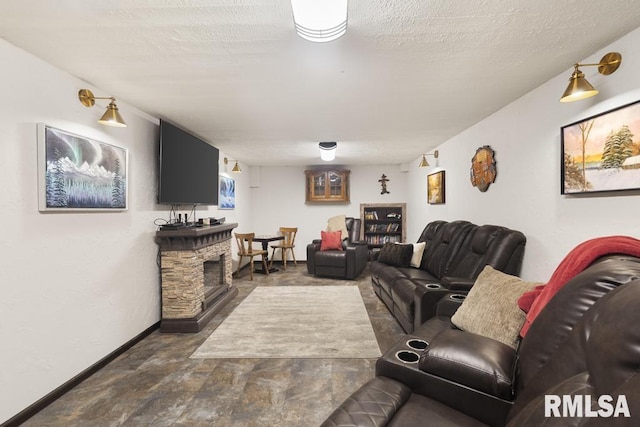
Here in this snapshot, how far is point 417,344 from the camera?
59.2 inches

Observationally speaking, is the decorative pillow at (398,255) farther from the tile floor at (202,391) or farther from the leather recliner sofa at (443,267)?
the tile floor at (202,391)

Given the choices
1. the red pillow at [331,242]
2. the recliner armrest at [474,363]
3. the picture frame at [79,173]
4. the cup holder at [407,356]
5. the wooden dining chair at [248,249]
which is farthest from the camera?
the red pillow at [331,242]

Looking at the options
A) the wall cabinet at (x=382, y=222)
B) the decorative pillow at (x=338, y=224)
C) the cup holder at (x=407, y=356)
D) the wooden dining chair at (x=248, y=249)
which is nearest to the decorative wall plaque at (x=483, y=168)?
the cup holder at (x=407, y=356)

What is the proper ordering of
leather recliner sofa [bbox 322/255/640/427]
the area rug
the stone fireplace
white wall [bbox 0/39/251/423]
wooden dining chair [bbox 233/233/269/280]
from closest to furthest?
leather recliner sofa [bbox 322/255/640/427] < white wall [bbox 0/39/251/423] < the area rug < the stone fireplace < wooden dining chair [bbox 233/233/269/280]

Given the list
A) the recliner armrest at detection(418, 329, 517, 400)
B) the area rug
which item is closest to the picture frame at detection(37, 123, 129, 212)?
the area rug

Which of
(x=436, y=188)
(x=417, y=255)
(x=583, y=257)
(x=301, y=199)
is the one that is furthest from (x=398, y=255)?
(x=301, y=199)

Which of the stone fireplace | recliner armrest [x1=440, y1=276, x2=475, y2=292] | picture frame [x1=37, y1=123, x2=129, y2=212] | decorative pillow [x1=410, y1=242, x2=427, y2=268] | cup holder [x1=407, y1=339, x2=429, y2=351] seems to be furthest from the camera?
decorative pillow [x1=410, y1=242, x2=427, y2=268]

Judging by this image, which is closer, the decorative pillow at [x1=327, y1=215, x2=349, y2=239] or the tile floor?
the tile floor

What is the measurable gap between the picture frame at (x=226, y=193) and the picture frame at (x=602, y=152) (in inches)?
166

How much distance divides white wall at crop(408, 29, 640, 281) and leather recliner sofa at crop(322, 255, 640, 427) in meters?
0.87

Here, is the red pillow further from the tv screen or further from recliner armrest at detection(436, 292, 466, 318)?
recliner armrest at detection(436, 292, 466, 318)

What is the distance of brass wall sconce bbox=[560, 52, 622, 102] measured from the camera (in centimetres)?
150

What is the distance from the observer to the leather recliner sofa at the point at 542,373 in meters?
0.61

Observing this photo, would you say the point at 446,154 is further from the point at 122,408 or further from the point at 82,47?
the point at 122,408
